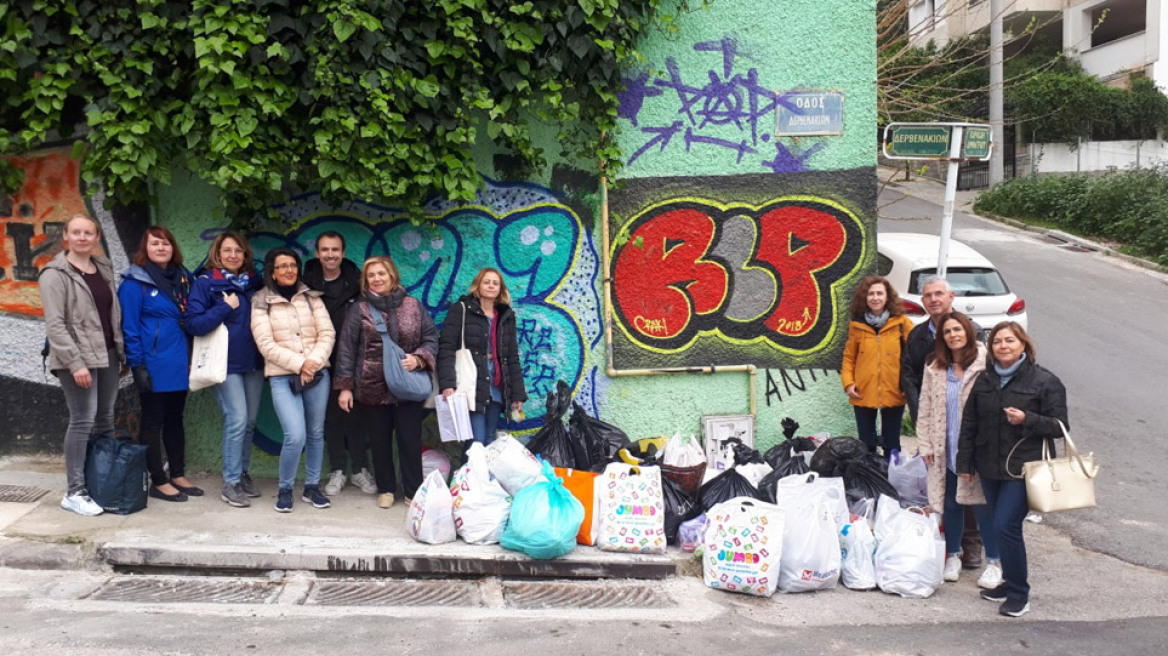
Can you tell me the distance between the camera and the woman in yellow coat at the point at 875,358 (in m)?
6.65

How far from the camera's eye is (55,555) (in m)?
5.41

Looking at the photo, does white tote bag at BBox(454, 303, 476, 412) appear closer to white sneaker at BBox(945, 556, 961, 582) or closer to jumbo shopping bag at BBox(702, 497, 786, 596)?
jumbo shopping bag at BBox(702, 497, 786, 596)

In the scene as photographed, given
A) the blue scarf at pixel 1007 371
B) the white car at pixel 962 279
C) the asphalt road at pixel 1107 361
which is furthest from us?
the white car at pixel 962 279

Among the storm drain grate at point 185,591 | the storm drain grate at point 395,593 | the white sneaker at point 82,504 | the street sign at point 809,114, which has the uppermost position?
the street sign at point 809,114

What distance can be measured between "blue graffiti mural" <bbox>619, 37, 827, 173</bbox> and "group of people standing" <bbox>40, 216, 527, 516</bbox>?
159 centimetres

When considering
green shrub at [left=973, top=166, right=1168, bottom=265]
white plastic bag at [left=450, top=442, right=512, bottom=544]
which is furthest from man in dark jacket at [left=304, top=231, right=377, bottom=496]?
green shrub at [left=973, top=166, right=1168, bottom=265]

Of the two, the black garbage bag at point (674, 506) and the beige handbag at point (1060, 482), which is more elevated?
the beige handbag at point (1060, 482)

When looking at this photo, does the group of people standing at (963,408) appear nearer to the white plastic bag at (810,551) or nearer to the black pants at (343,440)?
the white plastic bag at (810,551)

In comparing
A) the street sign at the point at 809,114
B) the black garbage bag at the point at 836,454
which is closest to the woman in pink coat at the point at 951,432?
the black garbage bag at the point at 836,454

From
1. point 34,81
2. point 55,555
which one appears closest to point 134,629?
point 55,555

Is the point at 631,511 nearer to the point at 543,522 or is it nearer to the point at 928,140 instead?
the point at 543,522

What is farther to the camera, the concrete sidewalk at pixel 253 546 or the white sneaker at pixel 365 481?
the white sneaker at pixel 365 481

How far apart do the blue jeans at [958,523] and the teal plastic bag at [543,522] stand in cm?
224

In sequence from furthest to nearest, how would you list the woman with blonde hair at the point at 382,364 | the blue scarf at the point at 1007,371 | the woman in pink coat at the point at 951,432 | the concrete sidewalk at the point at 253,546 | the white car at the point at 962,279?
the white car at the point at 962,279 < the woman with blonde hair at the point at 382,364 < the woman in pink coat at the point at 951,432 < the concrete sidewalk at the point at 253,546 < the blue scarf at the point at 1007,371
